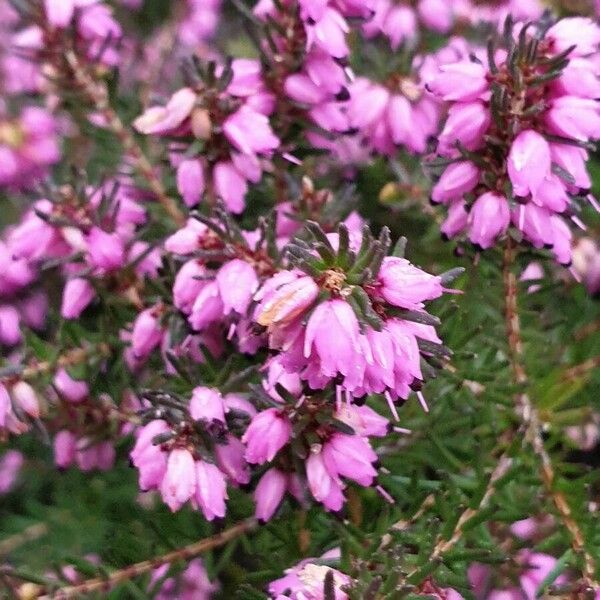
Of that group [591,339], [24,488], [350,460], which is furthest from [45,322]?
[591,339]

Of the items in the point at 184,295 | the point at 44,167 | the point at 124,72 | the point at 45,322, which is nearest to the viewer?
the point at 184,295

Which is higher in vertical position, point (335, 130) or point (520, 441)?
point (335, 130)

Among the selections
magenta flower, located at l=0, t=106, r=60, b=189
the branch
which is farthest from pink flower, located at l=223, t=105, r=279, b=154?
magenta flower, located at l=0, t=106, r=60, b=189

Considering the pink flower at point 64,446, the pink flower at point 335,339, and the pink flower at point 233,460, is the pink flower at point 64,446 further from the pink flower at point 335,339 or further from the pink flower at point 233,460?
the pink flower at point 335,339

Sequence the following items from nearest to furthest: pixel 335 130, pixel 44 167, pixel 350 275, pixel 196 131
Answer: pixel 350 275, pixel 196 131, pixel 335 130, pixel 44 167

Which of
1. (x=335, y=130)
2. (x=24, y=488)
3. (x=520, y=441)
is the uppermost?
(x=335, y=130)

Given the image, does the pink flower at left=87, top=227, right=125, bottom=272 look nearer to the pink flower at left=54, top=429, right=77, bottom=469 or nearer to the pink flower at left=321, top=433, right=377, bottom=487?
the pink flower at left=54, top=429, right=77, bottom=469

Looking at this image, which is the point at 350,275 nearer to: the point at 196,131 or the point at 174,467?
the point at 174,467

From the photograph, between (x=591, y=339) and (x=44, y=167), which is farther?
(x=44, y=167)
